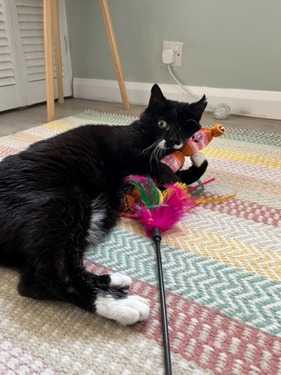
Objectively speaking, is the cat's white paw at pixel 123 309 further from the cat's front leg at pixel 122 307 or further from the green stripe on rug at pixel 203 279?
the green stripe on rug at pixel 203 279

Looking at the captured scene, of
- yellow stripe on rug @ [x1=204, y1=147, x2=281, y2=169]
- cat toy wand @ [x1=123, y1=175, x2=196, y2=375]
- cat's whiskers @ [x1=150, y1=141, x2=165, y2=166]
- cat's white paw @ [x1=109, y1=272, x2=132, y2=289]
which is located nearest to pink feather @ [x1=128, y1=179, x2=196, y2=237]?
cat toy wand @ [x1=123, y1=175, x2=196, y2=375]

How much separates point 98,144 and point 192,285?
1.65ft

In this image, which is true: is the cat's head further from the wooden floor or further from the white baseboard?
A: the white baseboard

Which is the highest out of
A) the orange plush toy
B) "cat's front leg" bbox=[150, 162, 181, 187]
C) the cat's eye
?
the cat's eye

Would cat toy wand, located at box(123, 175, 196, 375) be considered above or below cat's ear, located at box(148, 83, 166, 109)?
below

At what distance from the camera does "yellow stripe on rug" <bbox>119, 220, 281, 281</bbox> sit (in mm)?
763

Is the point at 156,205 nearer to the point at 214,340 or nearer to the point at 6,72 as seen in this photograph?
the point at 214,340

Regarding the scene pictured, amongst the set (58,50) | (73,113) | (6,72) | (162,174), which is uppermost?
(58,50)

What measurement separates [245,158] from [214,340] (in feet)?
3.28

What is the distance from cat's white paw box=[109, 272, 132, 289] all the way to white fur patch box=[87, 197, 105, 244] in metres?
0.18

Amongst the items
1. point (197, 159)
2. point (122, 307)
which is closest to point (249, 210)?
point (197, 159)

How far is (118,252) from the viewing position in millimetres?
830

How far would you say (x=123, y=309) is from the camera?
0.60 m

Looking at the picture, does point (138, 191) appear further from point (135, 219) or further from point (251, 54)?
point (251, 54)
